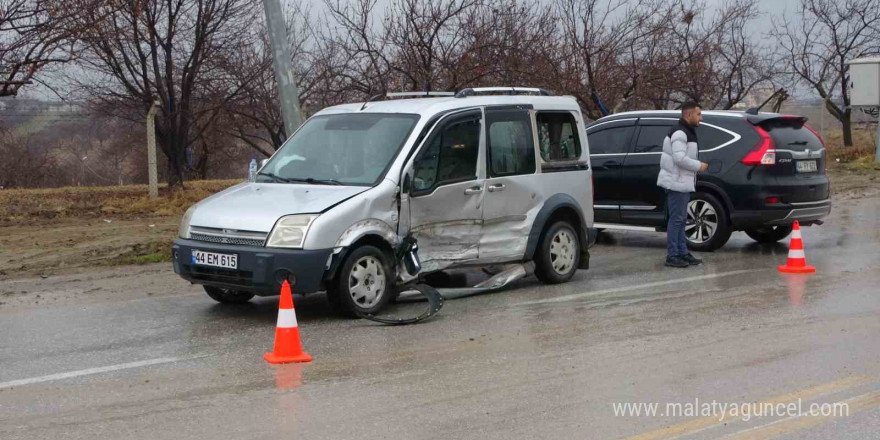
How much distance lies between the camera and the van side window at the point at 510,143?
10.1 m

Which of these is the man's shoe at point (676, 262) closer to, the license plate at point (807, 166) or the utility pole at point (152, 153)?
the license plate at point (807, 166)

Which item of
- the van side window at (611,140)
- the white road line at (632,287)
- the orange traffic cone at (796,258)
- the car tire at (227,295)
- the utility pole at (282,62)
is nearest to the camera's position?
the car tire at (227,295)

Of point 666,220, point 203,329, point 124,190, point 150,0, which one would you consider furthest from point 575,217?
point 150,0

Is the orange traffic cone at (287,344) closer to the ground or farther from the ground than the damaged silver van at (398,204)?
closer to the ground

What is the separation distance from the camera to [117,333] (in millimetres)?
8281

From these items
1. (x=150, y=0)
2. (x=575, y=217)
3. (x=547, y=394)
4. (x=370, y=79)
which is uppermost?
(x=150, y=0)

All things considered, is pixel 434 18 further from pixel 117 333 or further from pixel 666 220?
pixel 117 333

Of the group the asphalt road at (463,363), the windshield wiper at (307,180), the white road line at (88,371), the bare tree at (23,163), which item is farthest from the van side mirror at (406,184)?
the bare tree at (23,163)

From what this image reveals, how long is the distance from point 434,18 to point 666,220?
661 cm

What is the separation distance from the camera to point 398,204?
897cm

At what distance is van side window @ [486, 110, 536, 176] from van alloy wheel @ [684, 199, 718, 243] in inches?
141

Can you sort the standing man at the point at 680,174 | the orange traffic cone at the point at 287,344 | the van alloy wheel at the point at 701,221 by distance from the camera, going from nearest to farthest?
the orange traffic cone at the point at 287,344 < the standing man at the point at 680,174 < the van alloy wheel at the point at 701,221

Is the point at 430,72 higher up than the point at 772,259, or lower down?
higher up

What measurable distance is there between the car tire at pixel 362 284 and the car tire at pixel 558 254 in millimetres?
2197
